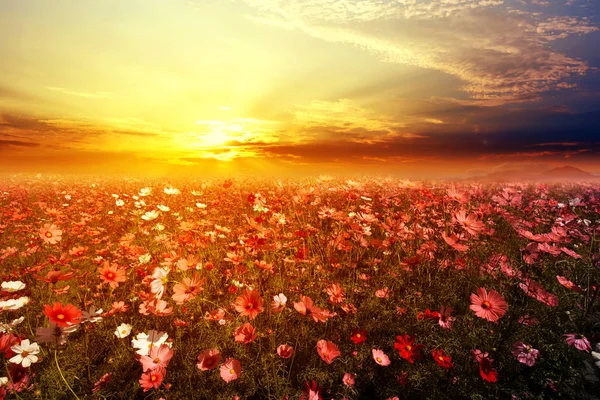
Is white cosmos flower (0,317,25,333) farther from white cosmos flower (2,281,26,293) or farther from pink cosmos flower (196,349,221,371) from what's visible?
pink cosmos flower (196,349,221,371)

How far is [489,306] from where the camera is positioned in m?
2.05

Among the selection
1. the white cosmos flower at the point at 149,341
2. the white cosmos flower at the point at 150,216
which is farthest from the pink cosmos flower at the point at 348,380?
the white cosmos flower at the point at 150,216

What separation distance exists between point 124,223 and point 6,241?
1926mm

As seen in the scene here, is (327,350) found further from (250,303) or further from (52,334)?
(52,334)

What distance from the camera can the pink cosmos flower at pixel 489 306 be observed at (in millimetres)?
1990

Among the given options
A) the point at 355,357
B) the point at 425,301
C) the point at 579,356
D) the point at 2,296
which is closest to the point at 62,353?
the point at 2,296

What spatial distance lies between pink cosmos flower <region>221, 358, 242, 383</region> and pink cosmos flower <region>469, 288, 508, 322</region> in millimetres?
1541

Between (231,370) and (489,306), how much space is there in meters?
1.76

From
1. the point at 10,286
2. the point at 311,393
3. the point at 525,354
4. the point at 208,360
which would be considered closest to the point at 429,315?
the point at 525,354

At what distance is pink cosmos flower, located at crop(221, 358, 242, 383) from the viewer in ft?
6.20

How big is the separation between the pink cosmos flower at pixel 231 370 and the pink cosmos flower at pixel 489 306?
60.7 inches

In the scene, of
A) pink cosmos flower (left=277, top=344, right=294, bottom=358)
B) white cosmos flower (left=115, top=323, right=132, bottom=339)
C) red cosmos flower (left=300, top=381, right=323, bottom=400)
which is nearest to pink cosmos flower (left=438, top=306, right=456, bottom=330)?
red cosmos flower (left=300, top=381, right=323, bottom=400)

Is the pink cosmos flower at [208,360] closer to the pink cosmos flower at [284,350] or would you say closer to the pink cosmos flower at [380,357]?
the pink cosmos flower at [284,350]

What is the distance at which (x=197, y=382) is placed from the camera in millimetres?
2324
